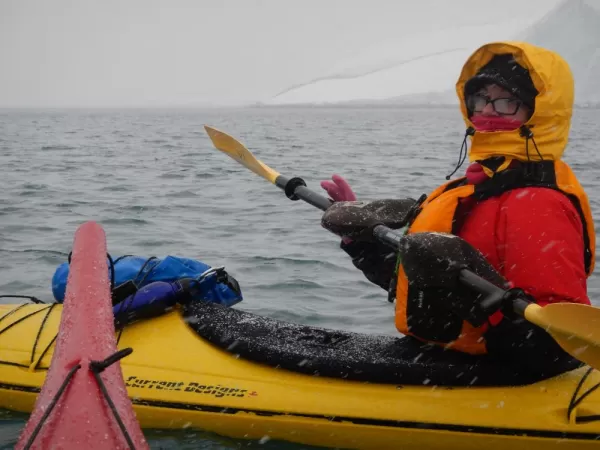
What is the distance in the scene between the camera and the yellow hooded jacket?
8.67 feet

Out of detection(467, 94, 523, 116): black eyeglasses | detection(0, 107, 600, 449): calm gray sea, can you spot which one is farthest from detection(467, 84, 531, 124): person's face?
detection(0, 107, 600, 449): calm gray sea

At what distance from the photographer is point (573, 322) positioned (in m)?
2.26

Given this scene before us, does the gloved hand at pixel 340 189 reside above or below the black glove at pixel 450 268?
above

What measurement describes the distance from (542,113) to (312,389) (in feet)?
4.34

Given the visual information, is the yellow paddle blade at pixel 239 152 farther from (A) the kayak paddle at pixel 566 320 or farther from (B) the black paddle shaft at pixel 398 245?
(A) the kayak paddle at pixel 566 320

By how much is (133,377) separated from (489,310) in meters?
1.53

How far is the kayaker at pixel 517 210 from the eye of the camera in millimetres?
2521

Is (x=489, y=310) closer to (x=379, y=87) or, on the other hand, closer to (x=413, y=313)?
(x=413, y=313)

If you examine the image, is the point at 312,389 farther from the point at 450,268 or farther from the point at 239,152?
the point at 239,152

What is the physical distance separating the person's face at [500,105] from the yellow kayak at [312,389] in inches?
35.5

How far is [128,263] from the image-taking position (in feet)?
12.1

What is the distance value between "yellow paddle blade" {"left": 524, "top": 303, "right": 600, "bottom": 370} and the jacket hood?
628 millimetres

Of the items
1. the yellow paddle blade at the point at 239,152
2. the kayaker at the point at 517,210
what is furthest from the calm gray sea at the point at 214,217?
the yellow paddle blade at the point at 239,152

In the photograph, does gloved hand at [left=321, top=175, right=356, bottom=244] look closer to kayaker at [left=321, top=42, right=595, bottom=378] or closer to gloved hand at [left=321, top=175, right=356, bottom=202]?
gloved hand at [left=321, top=175, right=356, bottom=202]
